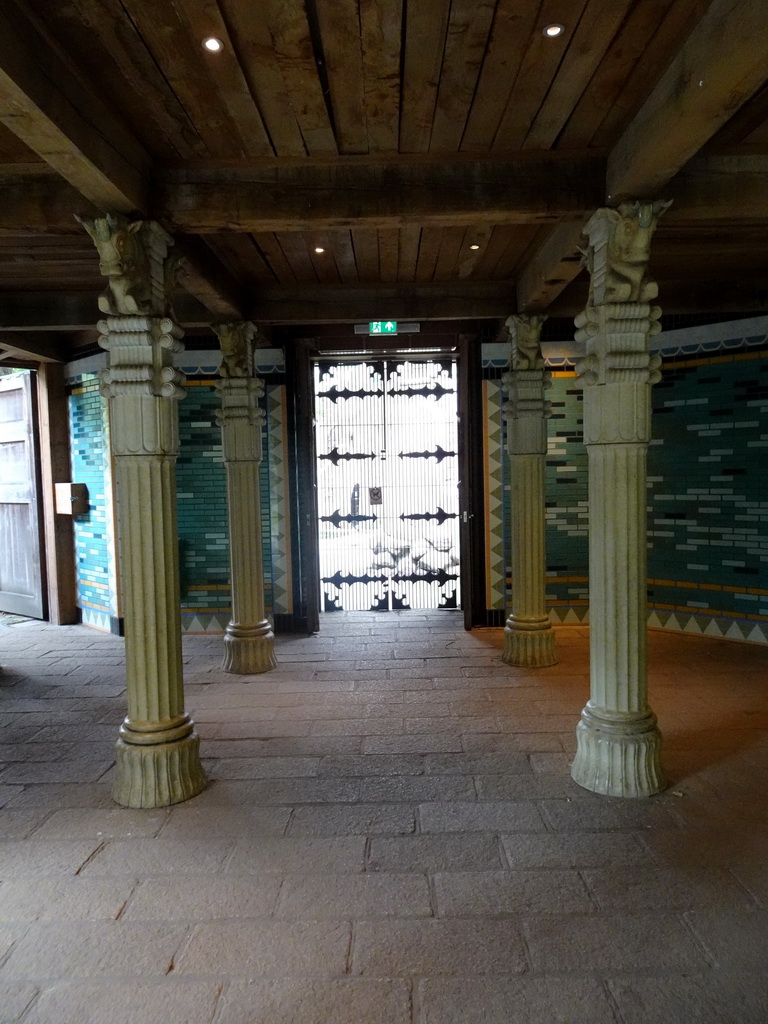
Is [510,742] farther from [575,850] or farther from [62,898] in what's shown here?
[62,898]

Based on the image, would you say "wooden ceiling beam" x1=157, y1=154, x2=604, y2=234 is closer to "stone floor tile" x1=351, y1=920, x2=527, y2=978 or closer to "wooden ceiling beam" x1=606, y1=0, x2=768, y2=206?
"wooden ceiling beam" x1=606, y1=0, x2=768, y2=206

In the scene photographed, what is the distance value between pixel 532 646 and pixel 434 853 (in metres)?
3.42

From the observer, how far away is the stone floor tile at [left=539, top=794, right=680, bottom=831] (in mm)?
3595

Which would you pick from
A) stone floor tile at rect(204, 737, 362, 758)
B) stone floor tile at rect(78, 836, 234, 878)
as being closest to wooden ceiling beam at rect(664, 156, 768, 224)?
stone floor tile at rect(204, 737, 362, 758)

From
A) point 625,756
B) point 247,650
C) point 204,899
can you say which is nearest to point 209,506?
point 247,650

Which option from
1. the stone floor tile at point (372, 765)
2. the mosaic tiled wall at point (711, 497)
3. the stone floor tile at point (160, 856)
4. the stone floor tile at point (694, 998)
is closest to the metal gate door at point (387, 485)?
the mosaic tiled wall at point (711, 497)

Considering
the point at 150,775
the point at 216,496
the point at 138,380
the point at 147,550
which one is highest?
the point at 138,380

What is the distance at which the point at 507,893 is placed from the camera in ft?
10.0

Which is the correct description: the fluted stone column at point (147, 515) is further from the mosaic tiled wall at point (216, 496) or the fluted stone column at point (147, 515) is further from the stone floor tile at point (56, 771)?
Result: the mosaic tiled wall at point (216, 496)

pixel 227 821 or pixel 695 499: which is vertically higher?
pixel 695 499

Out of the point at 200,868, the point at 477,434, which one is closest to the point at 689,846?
the point at 200,868

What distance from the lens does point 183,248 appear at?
4.29 meters

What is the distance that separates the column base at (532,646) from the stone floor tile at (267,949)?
4007 millimetres

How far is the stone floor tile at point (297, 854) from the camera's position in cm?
329
